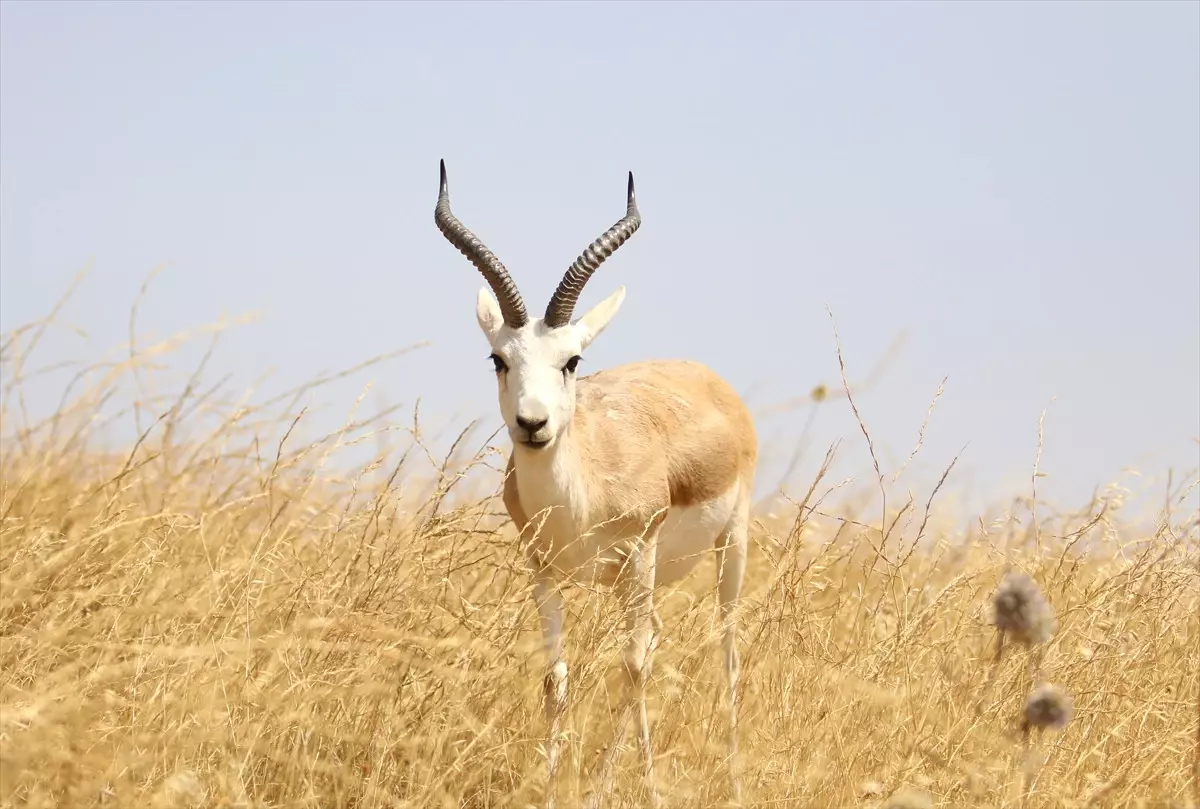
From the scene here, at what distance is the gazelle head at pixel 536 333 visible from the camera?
554 centimetres

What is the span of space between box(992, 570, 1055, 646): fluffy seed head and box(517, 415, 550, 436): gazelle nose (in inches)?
107

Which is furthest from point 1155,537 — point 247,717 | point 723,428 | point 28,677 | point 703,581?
point 28,677

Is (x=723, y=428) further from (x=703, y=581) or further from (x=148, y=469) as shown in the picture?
(x=148, y=469)

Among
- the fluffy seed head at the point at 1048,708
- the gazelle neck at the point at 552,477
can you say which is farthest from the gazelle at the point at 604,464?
the fluffy seed head at the point at 1048,708

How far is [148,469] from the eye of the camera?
661 cm

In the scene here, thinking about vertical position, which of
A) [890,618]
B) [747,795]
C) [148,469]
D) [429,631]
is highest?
[148,469]

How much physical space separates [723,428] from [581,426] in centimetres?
127

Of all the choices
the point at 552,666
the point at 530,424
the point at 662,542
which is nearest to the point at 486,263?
the point at 530,424

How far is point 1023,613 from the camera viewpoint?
301cm

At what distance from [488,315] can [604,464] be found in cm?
101

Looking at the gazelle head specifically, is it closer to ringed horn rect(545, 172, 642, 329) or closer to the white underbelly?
ringed horn rect(545, 172, 642, 329)

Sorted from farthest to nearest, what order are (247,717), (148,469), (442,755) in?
(148,469) → (442,755) → (247,717)

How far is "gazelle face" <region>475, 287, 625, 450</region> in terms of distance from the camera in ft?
17.9

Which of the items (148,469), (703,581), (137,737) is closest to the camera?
(137,737)
